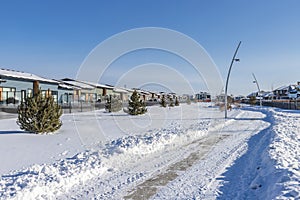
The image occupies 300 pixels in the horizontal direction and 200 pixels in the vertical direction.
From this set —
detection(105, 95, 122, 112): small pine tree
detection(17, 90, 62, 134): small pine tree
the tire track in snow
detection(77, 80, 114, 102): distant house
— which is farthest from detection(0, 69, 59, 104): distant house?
detection(77, 80, 114, 102): distant house

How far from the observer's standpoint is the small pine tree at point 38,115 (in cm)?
1259

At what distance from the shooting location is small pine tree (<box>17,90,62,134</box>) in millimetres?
12586

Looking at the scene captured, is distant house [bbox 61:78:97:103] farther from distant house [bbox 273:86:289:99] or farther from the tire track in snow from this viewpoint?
distant house [bbox 273:86:289:99]

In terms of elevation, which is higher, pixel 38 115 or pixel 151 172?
pixel 38 115

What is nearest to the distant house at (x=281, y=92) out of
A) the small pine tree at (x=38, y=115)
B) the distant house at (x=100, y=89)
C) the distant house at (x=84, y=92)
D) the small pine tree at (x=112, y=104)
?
the distant house at (x=100, y=89)

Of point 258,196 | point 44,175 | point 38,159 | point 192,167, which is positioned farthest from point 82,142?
point 258,196

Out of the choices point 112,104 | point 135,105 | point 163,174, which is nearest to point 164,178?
point 163,174

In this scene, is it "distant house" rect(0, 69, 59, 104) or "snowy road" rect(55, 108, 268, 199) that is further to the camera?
"distant house" rect(0, 69, 59, 104)

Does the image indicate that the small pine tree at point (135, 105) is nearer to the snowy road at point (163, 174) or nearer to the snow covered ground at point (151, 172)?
the snow covered ground at point (151, 172)

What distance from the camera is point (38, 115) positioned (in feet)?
41.5

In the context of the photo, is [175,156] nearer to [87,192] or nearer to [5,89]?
[87,192]

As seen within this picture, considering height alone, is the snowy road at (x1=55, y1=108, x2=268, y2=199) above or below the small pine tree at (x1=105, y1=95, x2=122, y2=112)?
below

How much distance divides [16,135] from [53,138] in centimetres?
211

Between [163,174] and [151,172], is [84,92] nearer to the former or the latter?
[151,172]
